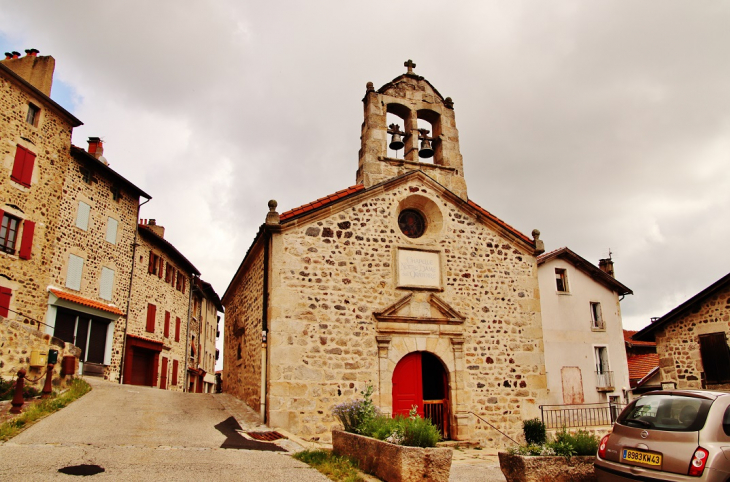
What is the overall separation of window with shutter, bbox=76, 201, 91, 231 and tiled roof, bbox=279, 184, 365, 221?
37.3ft

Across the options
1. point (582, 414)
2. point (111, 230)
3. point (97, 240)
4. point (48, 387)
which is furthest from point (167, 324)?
point (582, 414)

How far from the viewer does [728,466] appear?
5133 millimetres

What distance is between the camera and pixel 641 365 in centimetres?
2370

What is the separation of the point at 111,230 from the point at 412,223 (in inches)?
537

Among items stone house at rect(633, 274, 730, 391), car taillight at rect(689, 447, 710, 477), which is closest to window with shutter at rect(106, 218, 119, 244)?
stone house at rect(633, 274, 730, 391)

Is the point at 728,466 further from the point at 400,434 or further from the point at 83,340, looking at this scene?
the point at 83,340

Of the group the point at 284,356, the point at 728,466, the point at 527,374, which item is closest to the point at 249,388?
the point at 284,356

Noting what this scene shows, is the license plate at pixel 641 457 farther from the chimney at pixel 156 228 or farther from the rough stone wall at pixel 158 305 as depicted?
the chimney at pixel 156 228

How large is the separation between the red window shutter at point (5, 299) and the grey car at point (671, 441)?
1687 cm

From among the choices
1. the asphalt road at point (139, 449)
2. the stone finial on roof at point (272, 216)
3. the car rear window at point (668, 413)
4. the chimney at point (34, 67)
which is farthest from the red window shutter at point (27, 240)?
the car rear window at point (668, 413)

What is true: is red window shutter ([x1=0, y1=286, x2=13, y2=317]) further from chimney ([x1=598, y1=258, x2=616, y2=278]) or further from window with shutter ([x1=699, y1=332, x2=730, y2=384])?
chimney ([x1=598, y1=258, x2=616, y2=278])

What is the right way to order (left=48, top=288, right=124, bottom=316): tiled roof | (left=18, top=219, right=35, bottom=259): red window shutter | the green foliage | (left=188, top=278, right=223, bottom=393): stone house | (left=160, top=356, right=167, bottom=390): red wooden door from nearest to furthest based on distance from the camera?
the green foliage, (left=18, top=219, right=35, bottom=259): red window shutter, (left=48, top=288, right=124, bottom=316): tiled roof, (left=160, top=356, right=167, bottom=390): red wooden door, (left=188, top=278, right=223, bottom=393): stone house

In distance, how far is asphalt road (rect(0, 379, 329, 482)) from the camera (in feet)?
21.5

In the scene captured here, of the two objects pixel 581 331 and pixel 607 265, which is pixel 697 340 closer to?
pixel 581 331
